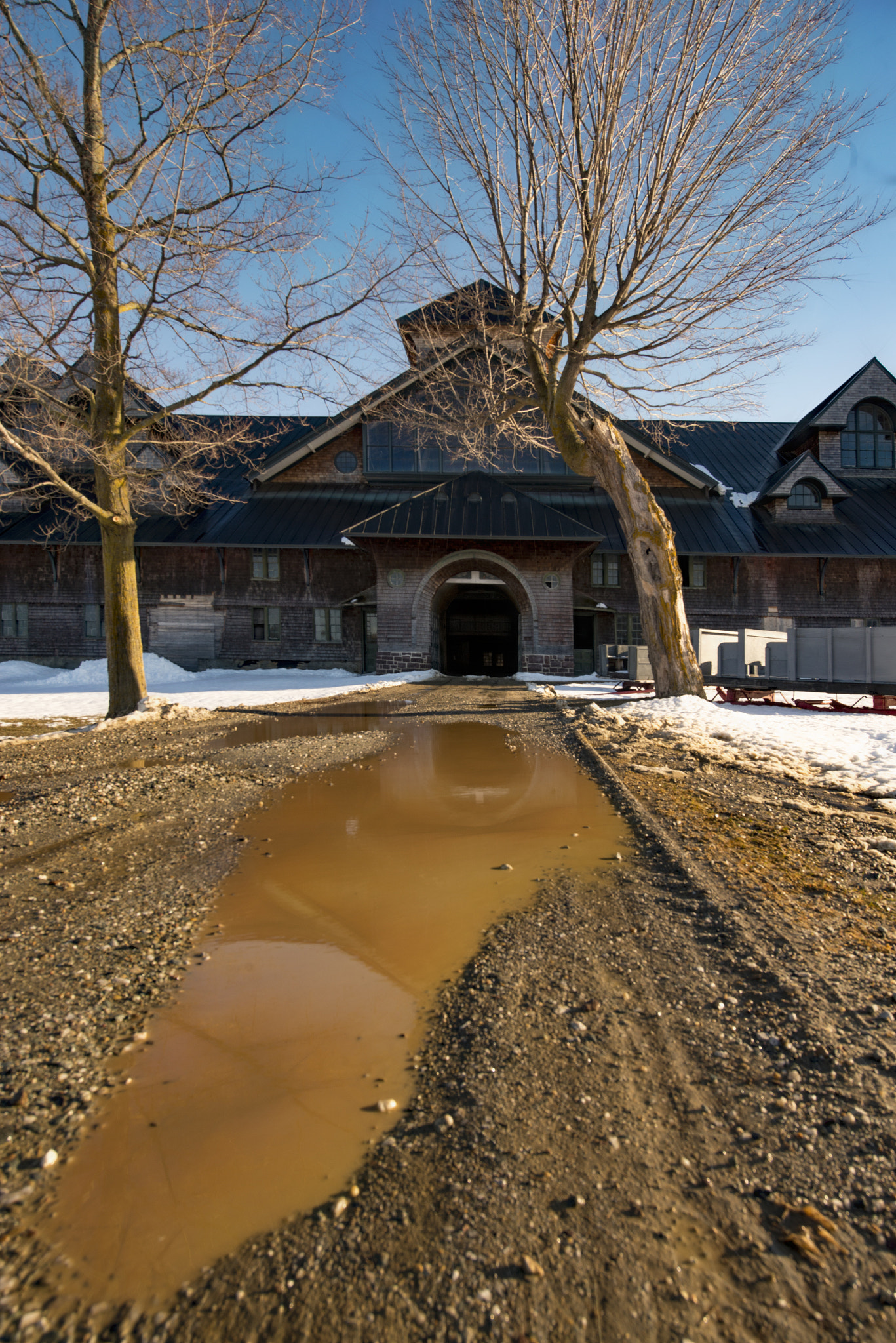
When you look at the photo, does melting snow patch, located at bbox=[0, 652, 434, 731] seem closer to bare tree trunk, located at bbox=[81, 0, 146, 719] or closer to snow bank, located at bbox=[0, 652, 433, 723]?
snow bank, located at bbox=[0, 652, 433, 723]

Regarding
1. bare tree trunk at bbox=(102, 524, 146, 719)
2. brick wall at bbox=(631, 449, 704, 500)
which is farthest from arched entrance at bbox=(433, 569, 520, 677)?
bare tree trunk at bbox=(102, 524, 146, 719)

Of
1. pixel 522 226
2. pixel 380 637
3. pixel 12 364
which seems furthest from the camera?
pixel 380 637

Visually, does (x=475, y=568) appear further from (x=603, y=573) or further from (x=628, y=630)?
(x=628, y=630)

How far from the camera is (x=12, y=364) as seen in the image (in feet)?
32.0

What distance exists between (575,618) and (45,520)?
20.5 meters

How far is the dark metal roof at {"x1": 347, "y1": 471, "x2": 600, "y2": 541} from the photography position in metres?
21.5

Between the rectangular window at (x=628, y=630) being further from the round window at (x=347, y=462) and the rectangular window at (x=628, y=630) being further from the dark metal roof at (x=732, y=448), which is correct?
the round window at (x=347, y=462)

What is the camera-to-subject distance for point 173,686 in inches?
778

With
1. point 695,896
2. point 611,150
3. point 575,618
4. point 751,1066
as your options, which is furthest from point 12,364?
point 575,618

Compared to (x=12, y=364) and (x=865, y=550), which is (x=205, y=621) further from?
(x=865, y=550)

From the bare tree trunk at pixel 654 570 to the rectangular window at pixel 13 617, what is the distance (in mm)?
22959

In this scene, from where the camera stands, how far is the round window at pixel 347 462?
88.9ft

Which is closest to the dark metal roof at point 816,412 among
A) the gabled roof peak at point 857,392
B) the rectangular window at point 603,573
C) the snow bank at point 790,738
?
the gabled roof peak at point 857,392

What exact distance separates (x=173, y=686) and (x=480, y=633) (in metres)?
16.6
